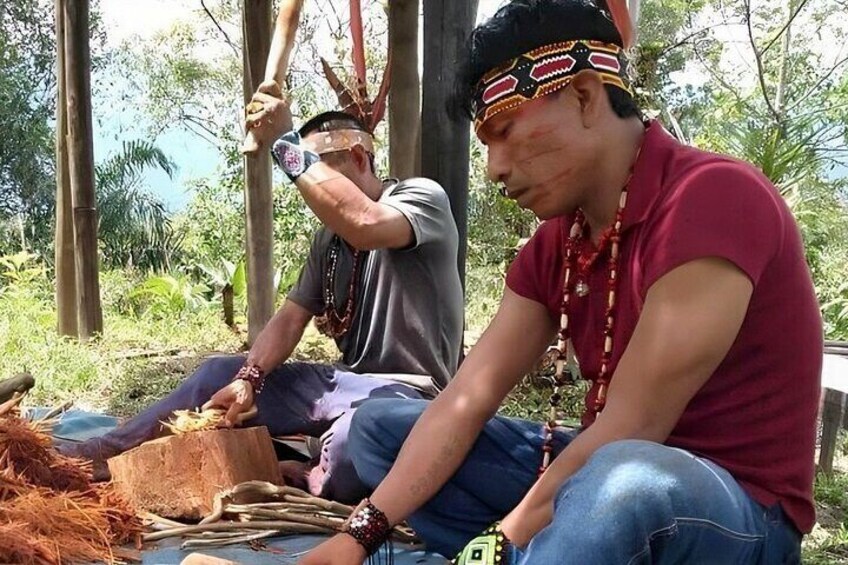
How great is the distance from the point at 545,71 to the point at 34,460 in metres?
1.77

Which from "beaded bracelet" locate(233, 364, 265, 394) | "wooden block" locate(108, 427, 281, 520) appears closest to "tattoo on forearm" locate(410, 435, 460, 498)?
"wooden block" locate(108, 427, 281, 520)

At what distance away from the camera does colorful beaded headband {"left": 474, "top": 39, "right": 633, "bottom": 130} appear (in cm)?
154

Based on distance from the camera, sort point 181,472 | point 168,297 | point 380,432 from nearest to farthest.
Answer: point 380,432 < point 181,472 < point 168,297

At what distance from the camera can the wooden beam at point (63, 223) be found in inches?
220

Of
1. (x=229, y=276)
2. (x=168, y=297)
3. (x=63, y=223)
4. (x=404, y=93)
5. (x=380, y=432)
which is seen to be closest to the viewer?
(x=380, y=432)

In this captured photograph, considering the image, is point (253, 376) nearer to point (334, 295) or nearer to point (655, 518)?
point (334, 295)

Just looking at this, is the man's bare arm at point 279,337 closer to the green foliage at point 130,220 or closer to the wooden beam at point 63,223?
the wooden beam at point 63,223

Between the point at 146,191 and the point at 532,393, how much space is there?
7.84 metres

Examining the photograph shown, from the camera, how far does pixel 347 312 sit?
9.81 feet

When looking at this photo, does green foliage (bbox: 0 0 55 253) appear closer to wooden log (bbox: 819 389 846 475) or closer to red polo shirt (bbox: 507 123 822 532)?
wooden log (bbox: 819 389 846 475)

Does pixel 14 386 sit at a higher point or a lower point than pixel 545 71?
lower

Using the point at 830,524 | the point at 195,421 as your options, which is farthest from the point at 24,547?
the point at 830,524

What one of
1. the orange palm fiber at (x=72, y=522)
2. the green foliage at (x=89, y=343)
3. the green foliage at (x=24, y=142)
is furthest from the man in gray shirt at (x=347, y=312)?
the green foliage at (x=24, y=142)

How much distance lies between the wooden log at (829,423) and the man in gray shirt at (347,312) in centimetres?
148
